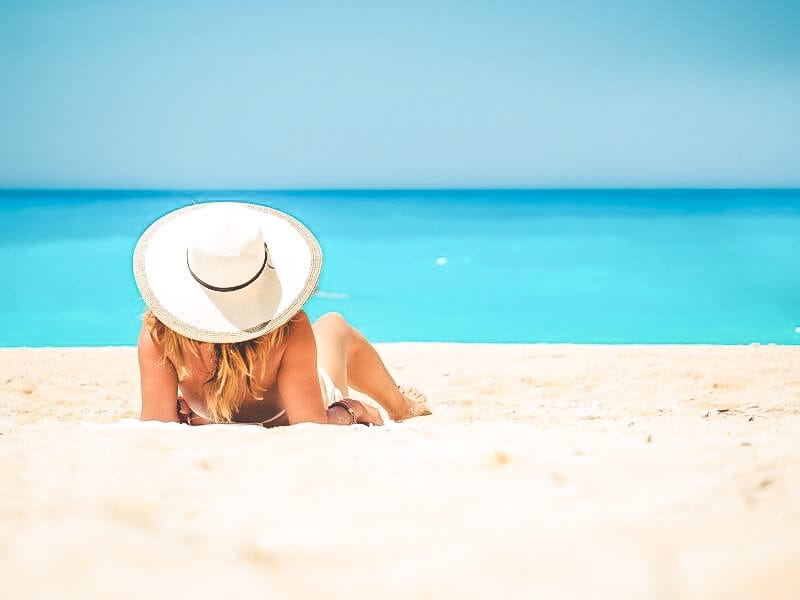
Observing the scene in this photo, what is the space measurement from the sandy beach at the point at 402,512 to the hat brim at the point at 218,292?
0.30 m

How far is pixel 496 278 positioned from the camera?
13.2 metres

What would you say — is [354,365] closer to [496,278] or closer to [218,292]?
[218,292]

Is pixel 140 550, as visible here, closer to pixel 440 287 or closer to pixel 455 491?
pixel 455 491

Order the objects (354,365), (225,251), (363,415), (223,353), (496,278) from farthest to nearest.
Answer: (496,278)
(354,365)
(363,415)
(223,353)
(225,251)

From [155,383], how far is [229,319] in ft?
1.20

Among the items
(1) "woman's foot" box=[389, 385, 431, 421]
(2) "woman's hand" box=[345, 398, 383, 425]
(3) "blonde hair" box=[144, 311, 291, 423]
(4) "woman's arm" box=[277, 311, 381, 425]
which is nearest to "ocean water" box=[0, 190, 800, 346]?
(1) "woman's foot" box=[389, 385, 431, 421]

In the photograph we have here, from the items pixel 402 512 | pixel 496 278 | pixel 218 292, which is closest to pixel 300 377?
pixel 218 292

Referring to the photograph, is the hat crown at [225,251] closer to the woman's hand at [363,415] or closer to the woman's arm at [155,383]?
the woman's arm at [155,383]

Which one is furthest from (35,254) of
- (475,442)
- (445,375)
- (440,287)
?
(475,442)

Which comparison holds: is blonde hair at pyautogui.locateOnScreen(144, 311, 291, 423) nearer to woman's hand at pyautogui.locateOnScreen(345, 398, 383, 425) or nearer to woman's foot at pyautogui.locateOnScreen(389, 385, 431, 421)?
woman's hand at pyautogui.locateOnScreen(345, 398, 383, 425)

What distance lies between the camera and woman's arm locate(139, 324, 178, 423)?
2.11 metres

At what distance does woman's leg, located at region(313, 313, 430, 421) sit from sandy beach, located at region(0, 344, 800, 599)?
2.45 ft

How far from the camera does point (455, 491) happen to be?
129 cm

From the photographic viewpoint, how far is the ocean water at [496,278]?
32.0 feet
